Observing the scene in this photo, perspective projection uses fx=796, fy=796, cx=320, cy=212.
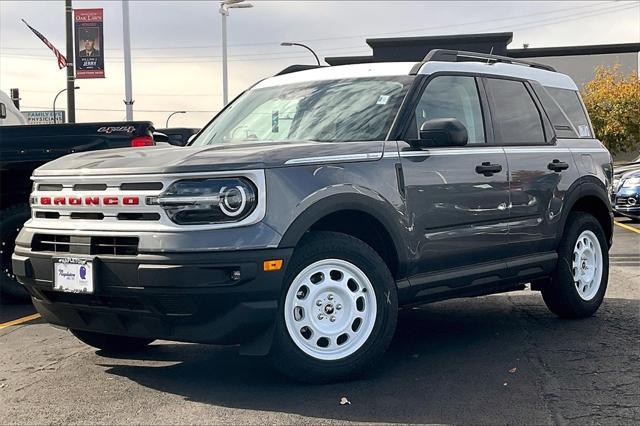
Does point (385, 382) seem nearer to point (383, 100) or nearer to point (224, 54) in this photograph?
point (383, 100)

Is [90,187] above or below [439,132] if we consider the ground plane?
below

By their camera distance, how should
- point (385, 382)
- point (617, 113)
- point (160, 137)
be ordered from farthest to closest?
1. point (617, 113)
2. point (160, 137)
3. point (385, 382)

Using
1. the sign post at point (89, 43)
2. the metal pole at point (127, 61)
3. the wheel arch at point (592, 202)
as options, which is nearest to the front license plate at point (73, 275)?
the wheel arch at point (592, 202)

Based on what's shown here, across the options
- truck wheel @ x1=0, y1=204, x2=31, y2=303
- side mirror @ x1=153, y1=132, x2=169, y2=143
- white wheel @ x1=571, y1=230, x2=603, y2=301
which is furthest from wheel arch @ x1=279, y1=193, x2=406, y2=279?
truck wheel @ x1=0, y1=204, x2=31, y2=303

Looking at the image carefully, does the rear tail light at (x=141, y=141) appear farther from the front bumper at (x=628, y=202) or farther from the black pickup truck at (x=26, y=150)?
the front bumper at (x=628, y=202)

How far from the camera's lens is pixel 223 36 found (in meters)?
25.8

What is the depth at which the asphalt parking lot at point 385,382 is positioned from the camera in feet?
13.2

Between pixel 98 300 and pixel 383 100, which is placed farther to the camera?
pixel 383 100

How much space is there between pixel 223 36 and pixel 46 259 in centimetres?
2222

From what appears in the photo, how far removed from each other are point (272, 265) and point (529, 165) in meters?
2.60

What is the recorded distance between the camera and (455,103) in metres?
5.60

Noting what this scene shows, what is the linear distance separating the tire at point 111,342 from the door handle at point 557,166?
3.24 m

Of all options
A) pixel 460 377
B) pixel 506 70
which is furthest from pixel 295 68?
pixel 460 377

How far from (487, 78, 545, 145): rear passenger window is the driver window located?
0.17 meters
